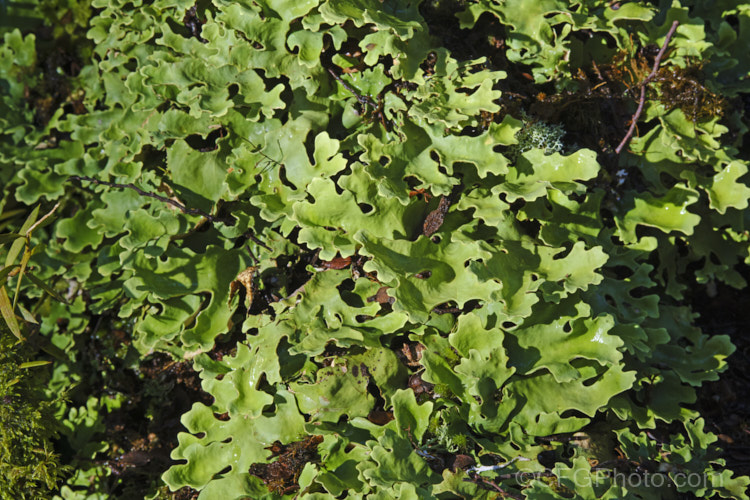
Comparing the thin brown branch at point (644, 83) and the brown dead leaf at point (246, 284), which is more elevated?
the thin brown branch at point (644, 83)

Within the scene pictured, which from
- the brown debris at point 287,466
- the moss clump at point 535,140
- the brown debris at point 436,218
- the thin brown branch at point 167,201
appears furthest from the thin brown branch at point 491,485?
the thin brown branch at point 167,201

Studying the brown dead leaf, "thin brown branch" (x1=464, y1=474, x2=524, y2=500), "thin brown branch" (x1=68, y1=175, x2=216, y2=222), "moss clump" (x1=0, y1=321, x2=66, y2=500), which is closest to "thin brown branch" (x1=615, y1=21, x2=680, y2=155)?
"thin brown branch" (x1=464, y1=474, x2=524, y2=500)

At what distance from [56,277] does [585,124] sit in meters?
3.21

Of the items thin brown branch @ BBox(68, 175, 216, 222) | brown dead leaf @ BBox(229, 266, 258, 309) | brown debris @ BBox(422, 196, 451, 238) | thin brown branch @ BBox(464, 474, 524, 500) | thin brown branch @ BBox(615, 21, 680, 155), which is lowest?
thin brown branch @ BBox(464, 474, 524, 500)

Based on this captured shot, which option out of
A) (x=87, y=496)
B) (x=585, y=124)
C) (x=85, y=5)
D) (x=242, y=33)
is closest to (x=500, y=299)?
(x=585, y=124)

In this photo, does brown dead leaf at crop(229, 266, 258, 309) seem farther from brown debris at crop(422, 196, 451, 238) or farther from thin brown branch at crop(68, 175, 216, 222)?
brown debris at crop(422, 196, 451, 238)

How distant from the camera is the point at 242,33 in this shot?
3178 millimetres

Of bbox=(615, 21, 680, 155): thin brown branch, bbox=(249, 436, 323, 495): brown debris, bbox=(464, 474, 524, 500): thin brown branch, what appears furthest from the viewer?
bbox=(615, 21, 680, 155): thin brown branch

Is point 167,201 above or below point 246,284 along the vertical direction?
above

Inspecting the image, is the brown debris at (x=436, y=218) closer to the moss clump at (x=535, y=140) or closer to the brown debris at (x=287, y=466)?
the moss clump at (x=535, y=140)

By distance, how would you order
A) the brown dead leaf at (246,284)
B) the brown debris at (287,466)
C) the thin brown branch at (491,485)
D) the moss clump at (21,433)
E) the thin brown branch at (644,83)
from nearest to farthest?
1. the thin brown branch at (491,485)
2. the brown debris at (287,466)
3. the moss clump at (21,433)
4. the brown dead leaf at (246,284)
5. the thin brown branch at (644,83)

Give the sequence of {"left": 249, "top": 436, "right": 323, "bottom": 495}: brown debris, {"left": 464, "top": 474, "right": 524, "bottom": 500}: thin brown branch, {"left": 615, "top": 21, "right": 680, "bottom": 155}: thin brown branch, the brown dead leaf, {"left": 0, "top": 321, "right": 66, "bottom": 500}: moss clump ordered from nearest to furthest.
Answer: {"left": 464, "top": 474, "right": 524, "bottom": 500}: thin brown branch → {"left": 249, "top": 436, "right": 323, "bottom": 495}: brown debris → {"left": 0, "top": 321, "right": 66, "bottom": 500}: moss clump → the brown dead leaf → {"left": 615, "top": 21, "right": 680, "bottom": 155}: thin brown branch

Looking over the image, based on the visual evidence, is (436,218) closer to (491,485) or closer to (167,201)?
(491,485)

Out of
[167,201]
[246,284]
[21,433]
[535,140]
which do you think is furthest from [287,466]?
[535,140]
